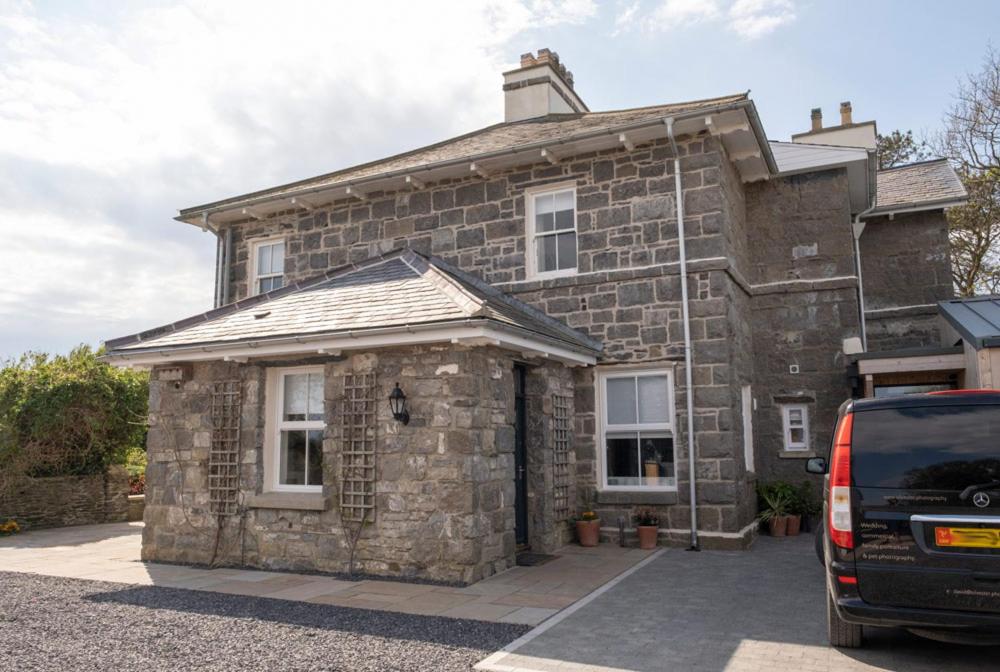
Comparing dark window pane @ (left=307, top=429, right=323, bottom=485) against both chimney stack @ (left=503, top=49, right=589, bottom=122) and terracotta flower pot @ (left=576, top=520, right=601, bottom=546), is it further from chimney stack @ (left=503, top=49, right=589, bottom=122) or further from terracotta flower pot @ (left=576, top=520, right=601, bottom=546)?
chimney stack @ (left=503, top=49, right=589, bottom=122)

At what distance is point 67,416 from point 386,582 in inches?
359

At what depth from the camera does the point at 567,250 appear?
11.2 metres

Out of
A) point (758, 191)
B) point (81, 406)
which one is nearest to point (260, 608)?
point (81, 406)

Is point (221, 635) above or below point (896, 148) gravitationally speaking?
below

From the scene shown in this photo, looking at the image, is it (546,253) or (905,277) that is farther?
(905,277)

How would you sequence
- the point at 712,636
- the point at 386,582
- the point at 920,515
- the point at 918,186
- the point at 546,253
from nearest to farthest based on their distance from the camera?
the point at 920,515 → the point at 712,636 → the point at 386,582 → the point at 546,253 → the point at 918,186

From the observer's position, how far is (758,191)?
42.5ft

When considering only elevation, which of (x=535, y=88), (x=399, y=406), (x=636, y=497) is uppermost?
(x=535, y=88)

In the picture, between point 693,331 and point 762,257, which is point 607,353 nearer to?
point 693,331

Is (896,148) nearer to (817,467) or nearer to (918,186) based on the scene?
(918,186)

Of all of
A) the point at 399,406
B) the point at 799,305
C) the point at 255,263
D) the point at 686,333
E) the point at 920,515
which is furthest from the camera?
the point at 255,263

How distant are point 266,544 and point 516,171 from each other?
6619 mm

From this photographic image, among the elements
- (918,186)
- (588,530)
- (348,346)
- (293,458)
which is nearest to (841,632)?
(588,530)

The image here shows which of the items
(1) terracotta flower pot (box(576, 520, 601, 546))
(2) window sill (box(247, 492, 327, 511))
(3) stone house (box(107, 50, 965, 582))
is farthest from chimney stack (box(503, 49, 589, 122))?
(2) window sill (box(247, 492, 327, 511))
